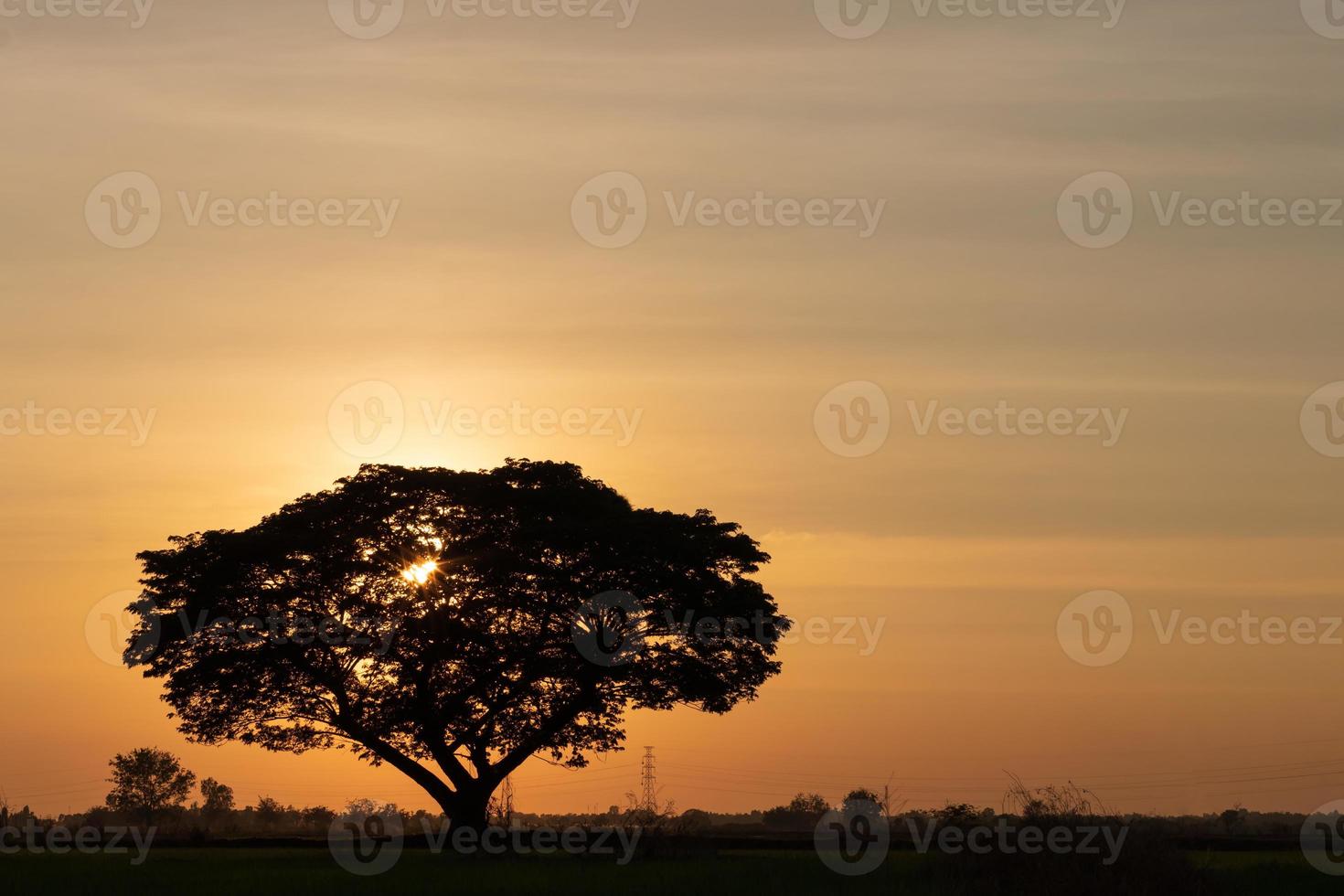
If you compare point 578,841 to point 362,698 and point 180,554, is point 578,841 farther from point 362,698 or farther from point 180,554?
point 180,554

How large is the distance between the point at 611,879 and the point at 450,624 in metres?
17.6

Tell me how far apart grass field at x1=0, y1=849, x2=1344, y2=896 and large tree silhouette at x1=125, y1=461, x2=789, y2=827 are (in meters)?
12.1

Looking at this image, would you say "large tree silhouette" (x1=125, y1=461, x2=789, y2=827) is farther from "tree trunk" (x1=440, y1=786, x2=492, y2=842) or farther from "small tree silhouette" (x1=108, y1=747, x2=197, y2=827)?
"small tree silhouette" (x1=108, y1=747, x2=197, y2=827)

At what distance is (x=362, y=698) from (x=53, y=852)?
11.3 metres

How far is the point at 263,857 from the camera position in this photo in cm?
4231

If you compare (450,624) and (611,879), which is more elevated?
(450,624)

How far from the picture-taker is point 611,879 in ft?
112

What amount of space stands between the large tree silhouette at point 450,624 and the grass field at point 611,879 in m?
12.1

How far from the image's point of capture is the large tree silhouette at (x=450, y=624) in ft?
166

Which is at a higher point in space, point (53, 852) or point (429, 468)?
point (429, 468)

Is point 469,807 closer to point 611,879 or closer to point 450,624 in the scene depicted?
point 450,624

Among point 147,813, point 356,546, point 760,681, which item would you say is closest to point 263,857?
point 356,546

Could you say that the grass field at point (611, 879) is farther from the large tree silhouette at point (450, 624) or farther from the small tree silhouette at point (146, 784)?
the small tree silhouette at point (146, 784)

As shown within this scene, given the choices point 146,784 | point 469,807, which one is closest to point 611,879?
point 469,807
